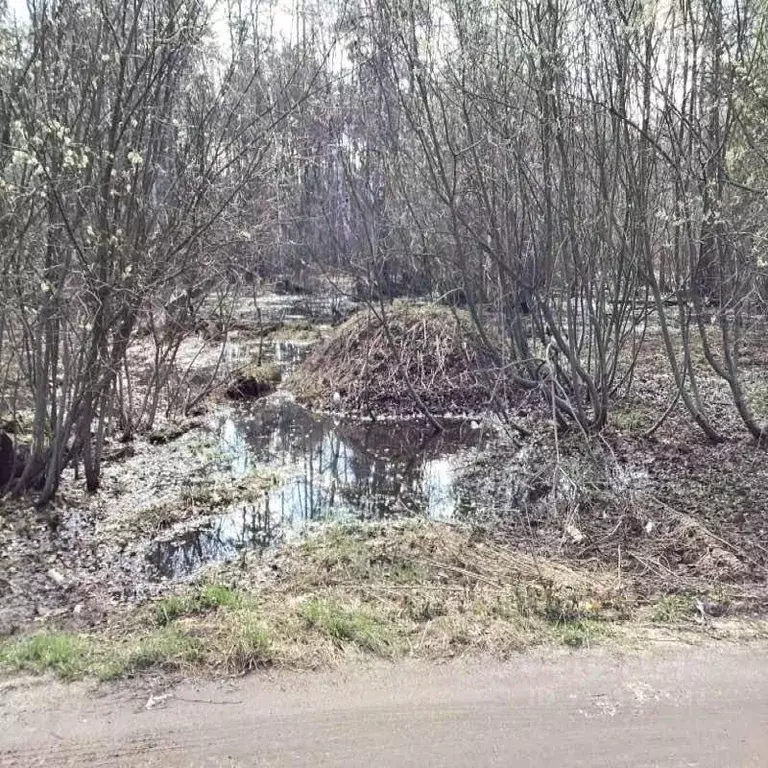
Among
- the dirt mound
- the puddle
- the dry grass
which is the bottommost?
the dry grass

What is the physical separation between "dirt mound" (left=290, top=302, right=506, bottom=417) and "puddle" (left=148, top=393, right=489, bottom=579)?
60 cm

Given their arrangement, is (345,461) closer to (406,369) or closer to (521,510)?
(406,369)

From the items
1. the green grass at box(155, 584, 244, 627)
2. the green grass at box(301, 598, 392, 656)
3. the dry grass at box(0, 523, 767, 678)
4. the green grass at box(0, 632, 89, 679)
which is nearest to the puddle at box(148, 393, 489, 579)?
the green grass at box(155, 584, 244, 627)

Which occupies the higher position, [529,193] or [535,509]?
[529,193]

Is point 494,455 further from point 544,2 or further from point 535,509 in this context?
point 544,2

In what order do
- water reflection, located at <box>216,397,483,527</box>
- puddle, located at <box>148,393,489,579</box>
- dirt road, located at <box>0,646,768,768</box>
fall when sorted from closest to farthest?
1. dirt road, located at <box>0,646,768,768</box>
2. puddle, located at <box>148,393,489,579</box>
3. water reflection, located at <box>216,397,483,527</box>

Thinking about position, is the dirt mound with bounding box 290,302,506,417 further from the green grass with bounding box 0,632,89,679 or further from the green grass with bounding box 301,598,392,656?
the green grass with bounding box 0,632,89,679

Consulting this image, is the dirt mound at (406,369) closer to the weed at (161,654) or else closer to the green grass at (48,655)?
the weed at (161,654)

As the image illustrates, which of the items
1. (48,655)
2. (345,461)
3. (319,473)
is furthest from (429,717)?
(345,461)

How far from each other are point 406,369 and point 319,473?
367 centimetres

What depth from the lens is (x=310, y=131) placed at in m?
10.3

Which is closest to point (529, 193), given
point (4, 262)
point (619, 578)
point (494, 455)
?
point (494, 455)

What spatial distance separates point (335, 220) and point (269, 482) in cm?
1565

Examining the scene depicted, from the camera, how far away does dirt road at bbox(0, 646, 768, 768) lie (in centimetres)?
311
